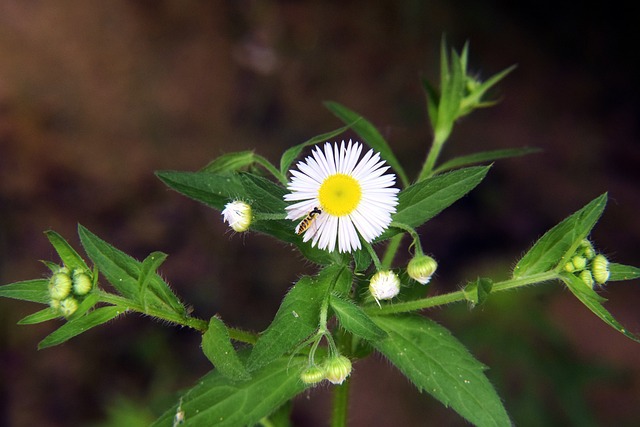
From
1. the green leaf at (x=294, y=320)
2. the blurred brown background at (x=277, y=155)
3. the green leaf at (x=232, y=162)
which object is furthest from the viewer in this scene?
the blurred brown background at (x=277, y=155)

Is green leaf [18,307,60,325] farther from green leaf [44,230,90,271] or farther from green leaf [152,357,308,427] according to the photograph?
green leaf [152,357,308,427]

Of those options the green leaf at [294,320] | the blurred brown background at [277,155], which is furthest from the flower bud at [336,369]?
the blurred brown background at [277,155]

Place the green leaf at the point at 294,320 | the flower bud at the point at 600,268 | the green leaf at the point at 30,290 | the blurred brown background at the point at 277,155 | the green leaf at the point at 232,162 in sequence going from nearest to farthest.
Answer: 1. the green leaf at the point at 294,320
2. the green leaf at the point at 30,290
3. the flower bud at the point at 600,268
4. the green leaf at the point at 232,162
5. the blurred brown background at the point at 277,155

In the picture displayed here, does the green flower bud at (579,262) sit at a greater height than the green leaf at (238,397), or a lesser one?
greater

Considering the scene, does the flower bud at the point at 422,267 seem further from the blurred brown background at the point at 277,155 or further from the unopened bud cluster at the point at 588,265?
the blurred brown background at the point at 277,155

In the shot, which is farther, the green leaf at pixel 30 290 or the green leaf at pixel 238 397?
the green leaf at pixel 238 397

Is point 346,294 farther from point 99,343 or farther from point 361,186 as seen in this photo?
point 99,343
